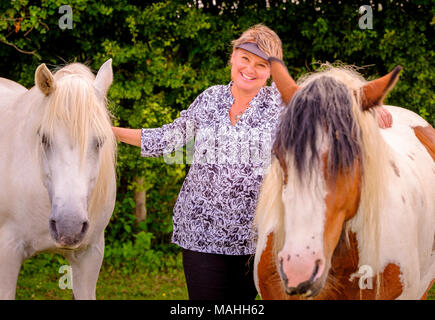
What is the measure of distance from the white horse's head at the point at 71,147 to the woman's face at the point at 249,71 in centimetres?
81

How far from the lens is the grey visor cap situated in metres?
3.10

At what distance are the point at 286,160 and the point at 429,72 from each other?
478 centimetres

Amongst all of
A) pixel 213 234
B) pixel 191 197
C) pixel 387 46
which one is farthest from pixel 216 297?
pixel 387 46

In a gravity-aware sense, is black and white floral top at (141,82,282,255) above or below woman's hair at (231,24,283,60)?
below

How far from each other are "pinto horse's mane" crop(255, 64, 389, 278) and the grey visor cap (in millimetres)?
616

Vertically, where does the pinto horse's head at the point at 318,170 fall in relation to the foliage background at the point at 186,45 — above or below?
below

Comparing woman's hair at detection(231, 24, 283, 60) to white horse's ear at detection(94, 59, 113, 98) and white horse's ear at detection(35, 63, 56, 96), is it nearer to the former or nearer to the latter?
white horse's ear at detection(94, 59, 113, 98)

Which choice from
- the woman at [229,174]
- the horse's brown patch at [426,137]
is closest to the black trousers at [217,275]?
the woman at [229,174]

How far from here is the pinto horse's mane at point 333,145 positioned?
2225 mm

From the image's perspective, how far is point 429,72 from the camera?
6.43 m

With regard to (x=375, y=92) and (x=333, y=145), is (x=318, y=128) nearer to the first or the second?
(x=333, y=145)

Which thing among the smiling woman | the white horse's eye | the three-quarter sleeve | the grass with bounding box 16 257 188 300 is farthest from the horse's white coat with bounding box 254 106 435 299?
the grass with bounding box 16 257 188 300

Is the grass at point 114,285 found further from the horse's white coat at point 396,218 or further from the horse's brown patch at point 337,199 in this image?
the horse's brown patch at point 337,199

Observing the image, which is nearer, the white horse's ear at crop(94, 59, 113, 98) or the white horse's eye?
the white horse's eye
